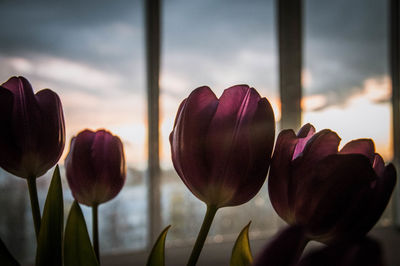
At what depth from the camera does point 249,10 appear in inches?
84.4

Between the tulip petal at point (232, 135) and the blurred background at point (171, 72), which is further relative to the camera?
the blurred background at point (171, 72)

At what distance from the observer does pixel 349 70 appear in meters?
2.37

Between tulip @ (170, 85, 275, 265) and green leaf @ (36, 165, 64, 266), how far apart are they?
92mm

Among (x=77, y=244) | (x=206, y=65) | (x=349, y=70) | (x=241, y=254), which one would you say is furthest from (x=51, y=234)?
(x=349, y=70)

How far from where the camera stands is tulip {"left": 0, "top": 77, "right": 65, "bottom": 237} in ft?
0.71

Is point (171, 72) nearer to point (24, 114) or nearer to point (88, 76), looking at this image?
point (88, 76)

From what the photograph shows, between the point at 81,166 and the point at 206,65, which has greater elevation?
the point at 206,65

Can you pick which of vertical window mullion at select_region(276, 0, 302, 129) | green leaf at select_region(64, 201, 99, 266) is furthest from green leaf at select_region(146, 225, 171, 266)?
vertical window mullion at select_region(276, 0, 302, 129)

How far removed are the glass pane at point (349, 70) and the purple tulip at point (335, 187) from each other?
214 cm

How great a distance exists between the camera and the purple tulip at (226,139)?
0.61ft

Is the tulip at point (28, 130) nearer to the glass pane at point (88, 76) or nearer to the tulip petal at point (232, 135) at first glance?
the tulip petal at point (232, 135)

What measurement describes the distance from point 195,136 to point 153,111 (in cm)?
185

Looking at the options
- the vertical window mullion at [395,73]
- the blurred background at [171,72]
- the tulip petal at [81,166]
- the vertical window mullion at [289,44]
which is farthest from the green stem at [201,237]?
the vertical window mullion at [395,73]

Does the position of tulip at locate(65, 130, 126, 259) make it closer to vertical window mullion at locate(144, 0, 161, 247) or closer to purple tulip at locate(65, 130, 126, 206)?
purple tulip at locate(65, 130, 126, 206)
